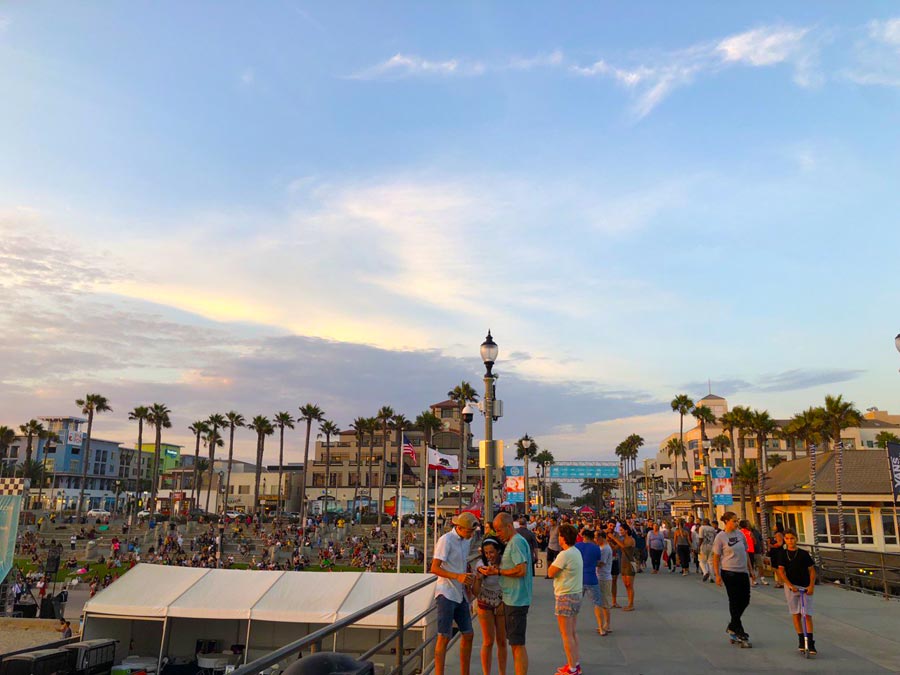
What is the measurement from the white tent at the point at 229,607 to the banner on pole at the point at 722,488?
14.3 m

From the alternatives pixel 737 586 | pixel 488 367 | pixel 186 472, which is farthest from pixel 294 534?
pixel 186 472

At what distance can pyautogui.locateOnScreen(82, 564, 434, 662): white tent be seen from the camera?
1850 cm

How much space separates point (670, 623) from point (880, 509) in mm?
31110

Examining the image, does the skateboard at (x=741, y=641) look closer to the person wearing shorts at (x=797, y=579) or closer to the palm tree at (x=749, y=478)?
the person wearing shorts at (x=797, y=579)

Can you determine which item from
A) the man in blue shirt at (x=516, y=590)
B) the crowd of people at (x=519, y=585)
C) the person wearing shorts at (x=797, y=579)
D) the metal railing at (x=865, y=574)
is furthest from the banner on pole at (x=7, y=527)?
the metal railing at (x=865, y=574)

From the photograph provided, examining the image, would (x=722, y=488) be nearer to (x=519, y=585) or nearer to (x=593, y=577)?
(x=593, y=577)

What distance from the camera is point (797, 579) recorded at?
895 centimetres

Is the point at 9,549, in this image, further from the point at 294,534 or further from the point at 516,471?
the point at 294,534

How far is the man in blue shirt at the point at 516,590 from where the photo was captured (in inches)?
274

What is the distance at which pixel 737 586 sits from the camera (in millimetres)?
9242

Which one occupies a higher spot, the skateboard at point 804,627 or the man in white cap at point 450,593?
the man in white cap at point 450,593

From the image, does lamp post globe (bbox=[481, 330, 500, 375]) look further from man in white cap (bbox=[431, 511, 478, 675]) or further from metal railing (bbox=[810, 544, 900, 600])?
metal railing (bbox=[810, 544, 900, 600])

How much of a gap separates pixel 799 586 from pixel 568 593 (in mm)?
3596

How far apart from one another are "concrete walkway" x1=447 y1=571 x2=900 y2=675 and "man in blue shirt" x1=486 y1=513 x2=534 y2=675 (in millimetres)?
1113
